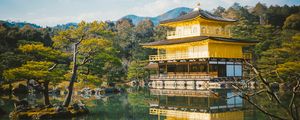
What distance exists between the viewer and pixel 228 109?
54.9ft

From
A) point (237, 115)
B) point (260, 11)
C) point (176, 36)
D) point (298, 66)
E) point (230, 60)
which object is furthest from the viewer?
point (260, 11)

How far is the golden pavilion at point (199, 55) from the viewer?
34781mm

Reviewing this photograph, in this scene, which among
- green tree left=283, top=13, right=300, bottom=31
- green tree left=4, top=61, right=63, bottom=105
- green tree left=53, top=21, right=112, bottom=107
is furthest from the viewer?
green tree left=283, top=13, right=300, bottom=31

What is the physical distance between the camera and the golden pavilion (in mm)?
34781

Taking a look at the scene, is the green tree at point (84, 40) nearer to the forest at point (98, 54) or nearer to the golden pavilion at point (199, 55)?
the forest at point (98, 54)

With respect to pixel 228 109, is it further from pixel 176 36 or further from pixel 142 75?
pixel 142 75

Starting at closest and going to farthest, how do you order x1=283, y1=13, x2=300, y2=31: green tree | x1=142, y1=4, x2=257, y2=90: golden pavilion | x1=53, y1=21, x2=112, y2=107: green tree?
x1=53, y1=21, x2=112, y2=107: green tree → x1=142, y1=4, x2=257, y2=90: golden pavilion → x1=283, y1=13, x2=300, y2=31: green tree

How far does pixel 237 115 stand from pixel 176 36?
88.1ft

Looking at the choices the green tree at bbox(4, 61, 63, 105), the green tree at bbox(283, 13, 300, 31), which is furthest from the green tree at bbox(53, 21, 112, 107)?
the green tree at bbox(283, 13, 300, 31)

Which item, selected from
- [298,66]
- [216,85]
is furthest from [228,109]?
[216,85]

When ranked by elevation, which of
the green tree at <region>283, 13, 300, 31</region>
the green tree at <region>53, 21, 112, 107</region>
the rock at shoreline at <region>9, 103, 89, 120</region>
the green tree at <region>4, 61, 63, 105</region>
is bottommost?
the rock at shoreline at <region>9, 103, 89, 120</region>

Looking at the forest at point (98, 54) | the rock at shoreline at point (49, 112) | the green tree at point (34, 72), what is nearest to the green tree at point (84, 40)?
the forest at point (98, 54)

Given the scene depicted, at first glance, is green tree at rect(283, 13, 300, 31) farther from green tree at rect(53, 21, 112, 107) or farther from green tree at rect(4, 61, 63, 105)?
green tree at rect(4, 61, 63, 105)

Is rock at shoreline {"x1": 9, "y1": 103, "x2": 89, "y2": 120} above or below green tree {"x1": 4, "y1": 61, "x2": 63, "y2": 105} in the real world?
below
